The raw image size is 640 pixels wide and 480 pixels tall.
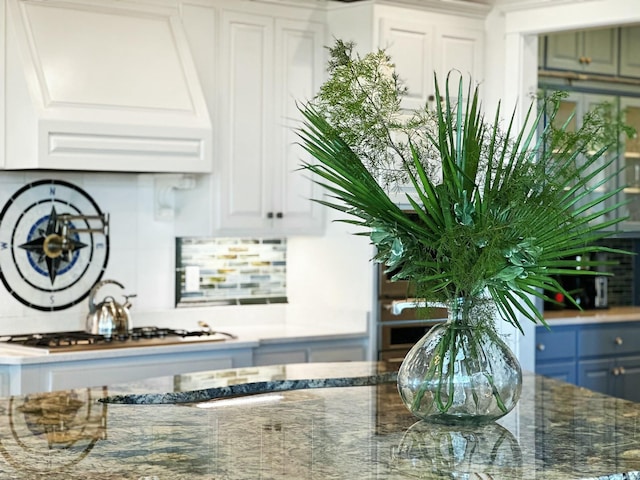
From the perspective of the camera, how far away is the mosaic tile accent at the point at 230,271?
546 centimetres

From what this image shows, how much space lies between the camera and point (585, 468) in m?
2.19

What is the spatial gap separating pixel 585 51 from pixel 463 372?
4.33 metres

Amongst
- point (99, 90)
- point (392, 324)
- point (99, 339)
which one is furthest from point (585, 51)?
point (99, 339)

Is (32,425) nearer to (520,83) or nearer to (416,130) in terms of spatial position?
(416,130)

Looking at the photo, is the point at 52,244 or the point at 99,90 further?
the point at 52,244

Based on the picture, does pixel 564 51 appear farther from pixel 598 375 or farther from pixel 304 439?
pixel 304 439

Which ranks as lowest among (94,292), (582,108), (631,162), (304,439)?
(304,439)

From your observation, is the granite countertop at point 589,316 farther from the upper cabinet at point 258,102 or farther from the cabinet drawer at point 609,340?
the upper cabinet at point 258,102

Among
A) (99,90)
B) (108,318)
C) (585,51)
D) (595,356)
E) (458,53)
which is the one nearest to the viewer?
(99,90)

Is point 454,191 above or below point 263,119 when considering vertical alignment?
below

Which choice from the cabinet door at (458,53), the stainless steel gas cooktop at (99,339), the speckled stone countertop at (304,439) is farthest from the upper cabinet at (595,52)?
the speckled stone countertop at (304,439)

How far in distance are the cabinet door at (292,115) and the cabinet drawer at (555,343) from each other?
1.47m

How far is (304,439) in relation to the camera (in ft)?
7.95

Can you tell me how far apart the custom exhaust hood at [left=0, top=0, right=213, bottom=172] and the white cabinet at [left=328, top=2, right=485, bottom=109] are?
0.93 metres
